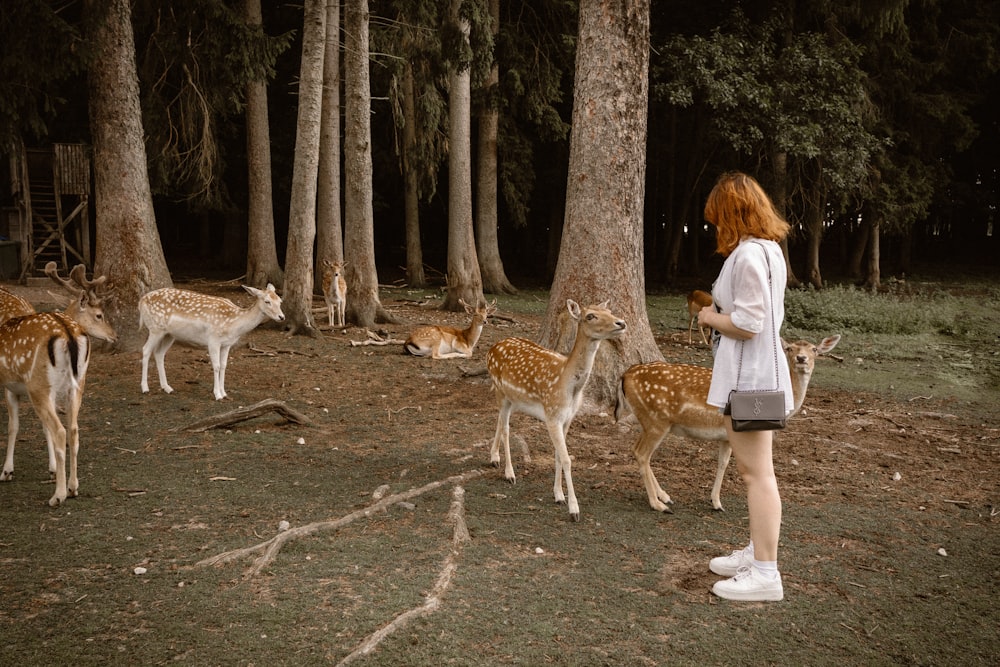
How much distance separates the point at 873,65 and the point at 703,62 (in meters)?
7.80

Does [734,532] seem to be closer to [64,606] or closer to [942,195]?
[64,606]

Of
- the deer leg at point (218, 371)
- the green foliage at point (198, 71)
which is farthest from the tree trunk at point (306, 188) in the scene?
the deer leg at point (218, 371)

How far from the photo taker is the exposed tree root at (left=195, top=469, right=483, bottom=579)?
4.59 meters

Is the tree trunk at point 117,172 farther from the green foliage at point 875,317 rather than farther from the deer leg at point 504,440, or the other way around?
the green foliage at point 875,317

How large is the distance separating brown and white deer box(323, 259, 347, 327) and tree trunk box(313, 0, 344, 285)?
2.10ft

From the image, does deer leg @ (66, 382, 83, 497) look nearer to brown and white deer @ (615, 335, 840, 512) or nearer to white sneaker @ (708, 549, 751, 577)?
brown and white deer @ (615, 335, 840, 512)

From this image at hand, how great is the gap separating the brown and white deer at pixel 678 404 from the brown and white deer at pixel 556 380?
0.42 m

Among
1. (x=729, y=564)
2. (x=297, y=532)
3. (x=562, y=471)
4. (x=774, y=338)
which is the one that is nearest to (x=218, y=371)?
(x=297, y=532)

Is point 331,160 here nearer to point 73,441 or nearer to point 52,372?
point 52,372

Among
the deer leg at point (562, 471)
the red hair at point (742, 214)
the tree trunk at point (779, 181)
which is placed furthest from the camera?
the tree trunk at point (779, 181)

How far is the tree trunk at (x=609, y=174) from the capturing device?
807cm

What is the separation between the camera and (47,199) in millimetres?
24047

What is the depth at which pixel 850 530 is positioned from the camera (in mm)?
5352

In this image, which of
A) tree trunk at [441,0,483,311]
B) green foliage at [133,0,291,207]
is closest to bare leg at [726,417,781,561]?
green foliage at [133,0,291,207]
